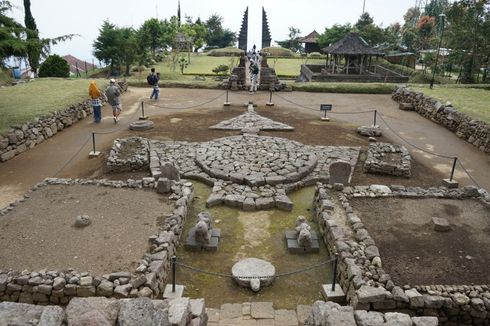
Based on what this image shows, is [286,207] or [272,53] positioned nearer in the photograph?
[286,207]

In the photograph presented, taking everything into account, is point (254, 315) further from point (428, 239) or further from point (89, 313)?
point (428, 239)

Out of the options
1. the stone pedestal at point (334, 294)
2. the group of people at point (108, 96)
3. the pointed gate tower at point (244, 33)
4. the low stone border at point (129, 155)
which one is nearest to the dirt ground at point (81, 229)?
the low stone border at point (129, 155)

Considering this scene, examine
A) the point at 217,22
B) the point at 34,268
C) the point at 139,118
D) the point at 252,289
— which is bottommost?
the point at 252,289

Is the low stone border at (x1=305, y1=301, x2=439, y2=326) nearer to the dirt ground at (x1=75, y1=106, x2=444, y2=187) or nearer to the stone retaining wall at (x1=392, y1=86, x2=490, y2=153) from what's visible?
the dirt ground at (x1=75, y1=106, x2=444, y2=187)

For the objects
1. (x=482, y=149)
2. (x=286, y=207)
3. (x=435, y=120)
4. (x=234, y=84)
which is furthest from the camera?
(x=234, y=84)

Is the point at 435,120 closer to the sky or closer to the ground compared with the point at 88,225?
closer to the sky

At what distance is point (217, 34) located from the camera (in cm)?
6919

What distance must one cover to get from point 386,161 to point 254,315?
9.25 metres

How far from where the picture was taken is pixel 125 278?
7070mm

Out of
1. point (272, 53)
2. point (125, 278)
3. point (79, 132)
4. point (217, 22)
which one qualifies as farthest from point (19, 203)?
point (217, 22)

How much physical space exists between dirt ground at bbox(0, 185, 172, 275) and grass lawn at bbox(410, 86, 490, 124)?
1609 cm

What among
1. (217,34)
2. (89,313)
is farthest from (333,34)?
(89,313)

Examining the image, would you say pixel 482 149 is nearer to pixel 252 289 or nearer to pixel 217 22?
pixel 252 289

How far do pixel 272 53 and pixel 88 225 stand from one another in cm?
5367
